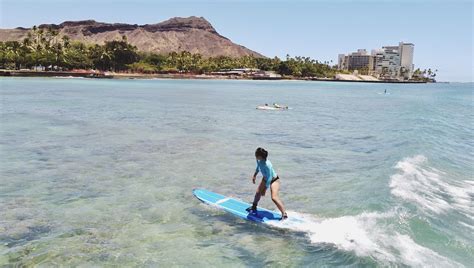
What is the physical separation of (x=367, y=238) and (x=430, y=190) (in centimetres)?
637

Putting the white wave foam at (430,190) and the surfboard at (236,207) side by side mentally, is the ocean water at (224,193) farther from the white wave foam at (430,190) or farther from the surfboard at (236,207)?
the surfboard at (236,207)

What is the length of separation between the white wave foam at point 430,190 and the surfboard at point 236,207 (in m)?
5.37

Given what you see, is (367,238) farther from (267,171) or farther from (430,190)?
(430,190)

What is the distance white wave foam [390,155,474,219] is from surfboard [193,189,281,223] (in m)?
5.37

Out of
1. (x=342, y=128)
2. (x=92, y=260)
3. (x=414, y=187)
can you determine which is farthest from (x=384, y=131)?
(x=92, y=260)

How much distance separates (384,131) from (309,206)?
2465 cm

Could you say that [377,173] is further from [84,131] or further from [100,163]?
[84,131]

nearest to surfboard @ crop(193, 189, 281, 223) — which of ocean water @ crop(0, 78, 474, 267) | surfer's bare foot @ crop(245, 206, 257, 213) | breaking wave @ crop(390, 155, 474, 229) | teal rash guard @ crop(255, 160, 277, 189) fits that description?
surfer's bare foot @ crop(245, 206, 257, 213)

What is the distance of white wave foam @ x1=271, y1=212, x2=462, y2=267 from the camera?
33.7ft

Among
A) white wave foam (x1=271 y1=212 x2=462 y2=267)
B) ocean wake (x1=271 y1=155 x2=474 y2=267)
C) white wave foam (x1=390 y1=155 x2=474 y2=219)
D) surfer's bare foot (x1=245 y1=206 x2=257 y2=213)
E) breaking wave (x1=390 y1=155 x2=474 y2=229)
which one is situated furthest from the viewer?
white wave foam (x1=390 y1=155 x2=474 y2=219)

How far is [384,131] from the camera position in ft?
121

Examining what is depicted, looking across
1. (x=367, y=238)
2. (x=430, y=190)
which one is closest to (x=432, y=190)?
(x=430, y=190)

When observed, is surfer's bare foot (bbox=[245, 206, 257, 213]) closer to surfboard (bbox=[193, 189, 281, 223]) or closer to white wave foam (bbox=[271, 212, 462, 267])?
surfboard (bbox=[193, 189, 281, 223])

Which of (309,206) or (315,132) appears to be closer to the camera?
(309,206)
